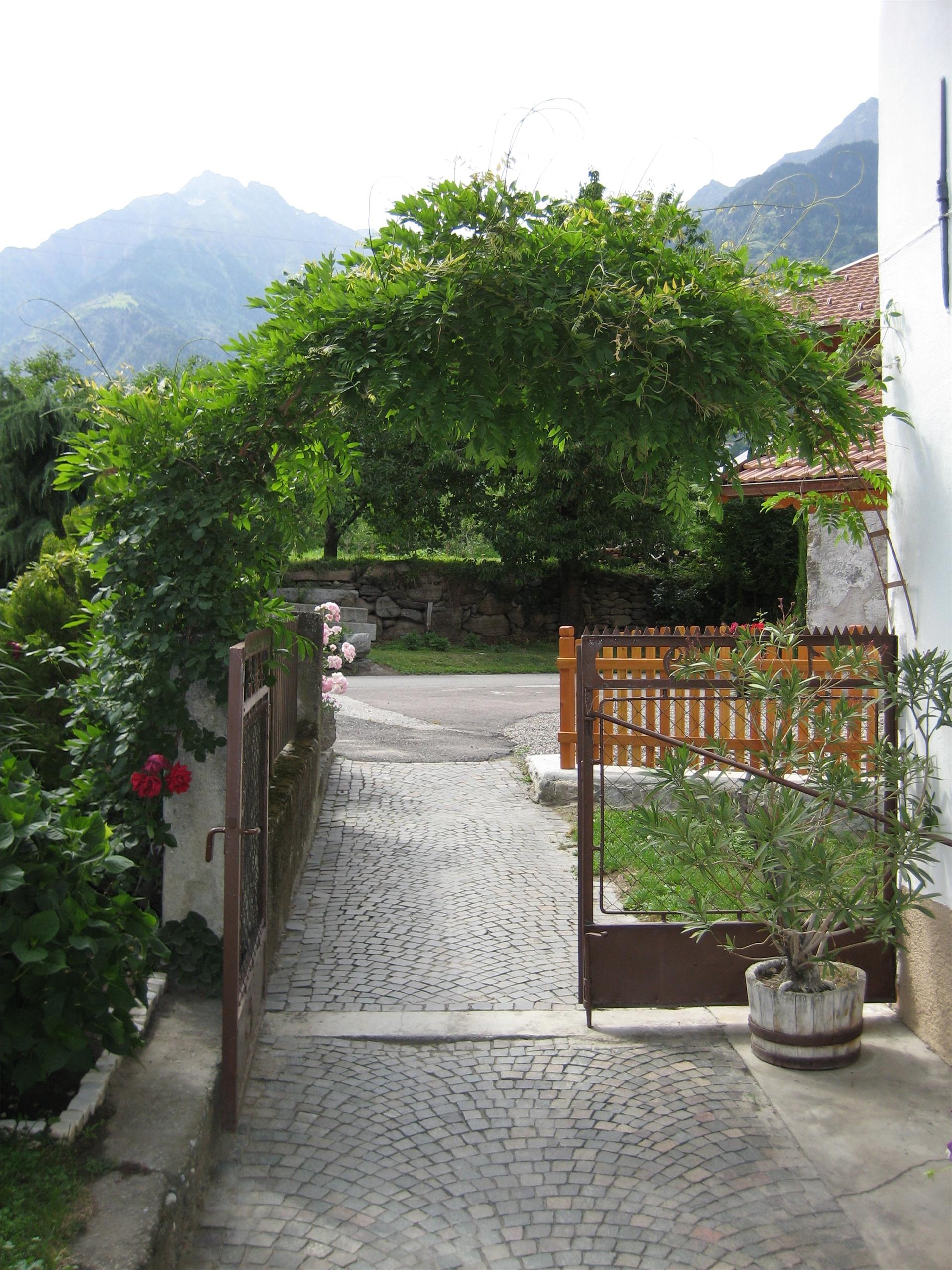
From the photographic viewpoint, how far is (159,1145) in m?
2.92

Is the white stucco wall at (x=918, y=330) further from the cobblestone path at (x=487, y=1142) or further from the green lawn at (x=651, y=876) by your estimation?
the cobblestone path at (x=487, y=1142)

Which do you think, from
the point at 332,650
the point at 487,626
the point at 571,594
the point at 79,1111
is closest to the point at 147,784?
the point at 79,1111

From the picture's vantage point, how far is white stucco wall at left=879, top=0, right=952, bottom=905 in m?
4.01

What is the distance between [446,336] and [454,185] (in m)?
0.57

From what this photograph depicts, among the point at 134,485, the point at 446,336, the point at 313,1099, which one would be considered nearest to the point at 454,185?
the point at 446,336

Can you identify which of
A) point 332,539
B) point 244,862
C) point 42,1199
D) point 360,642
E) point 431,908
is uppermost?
point 332,539

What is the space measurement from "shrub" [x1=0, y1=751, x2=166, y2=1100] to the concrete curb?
8.9 inches

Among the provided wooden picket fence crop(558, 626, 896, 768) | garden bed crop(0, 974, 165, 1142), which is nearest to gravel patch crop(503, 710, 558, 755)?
wooden picket fence crop(558, 626, 896, 768)

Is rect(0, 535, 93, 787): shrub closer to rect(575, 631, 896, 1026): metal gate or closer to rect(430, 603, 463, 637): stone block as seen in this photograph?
rect(575, 631, 896, 1026): metal gate

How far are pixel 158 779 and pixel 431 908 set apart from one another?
2.62 meters

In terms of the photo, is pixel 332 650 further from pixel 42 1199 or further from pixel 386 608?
pixel 386 608

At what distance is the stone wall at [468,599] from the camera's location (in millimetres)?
24281

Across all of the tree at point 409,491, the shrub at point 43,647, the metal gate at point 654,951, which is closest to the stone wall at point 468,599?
the tree at point 409,491

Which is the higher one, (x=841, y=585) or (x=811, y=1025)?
(x=841, y=585)
